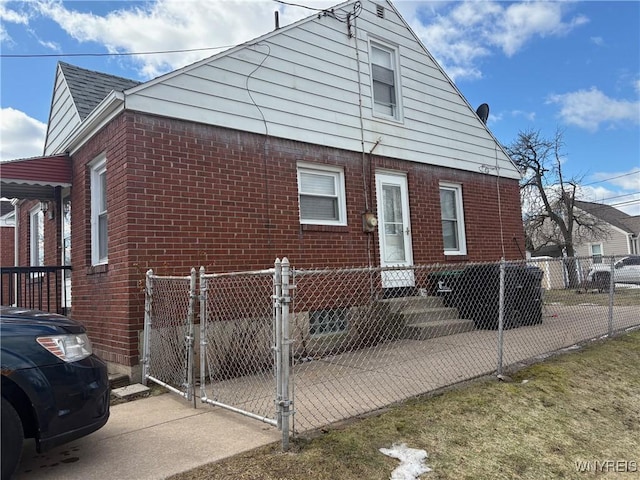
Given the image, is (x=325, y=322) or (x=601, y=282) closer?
(x=325, y=322)

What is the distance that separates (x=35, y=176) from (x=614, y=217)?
38000mm

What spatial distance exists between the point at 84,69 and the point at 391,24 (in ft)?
19.2

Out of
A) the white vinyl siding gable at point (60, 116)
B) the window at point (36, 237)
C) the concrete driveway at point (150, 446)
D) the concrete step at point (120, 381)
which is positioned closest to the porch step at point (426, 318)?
the concrete driveway at point (150, 446)

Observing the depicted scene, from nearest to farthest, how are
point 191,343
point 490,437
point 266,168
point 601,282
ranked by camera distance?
1. point 490,437
2. point 191,343
3. point 266,168
4. point 601,282

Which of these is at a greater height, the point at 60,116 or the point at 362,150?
the point at 60,116

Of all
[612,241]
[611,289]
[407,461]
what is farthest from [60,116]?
[612,241]

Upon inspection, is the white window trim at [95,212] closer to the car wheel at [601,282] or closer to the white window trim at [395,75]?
the white window trim at [395,75]

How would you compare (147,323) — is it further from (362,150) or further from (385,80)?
(385,80)

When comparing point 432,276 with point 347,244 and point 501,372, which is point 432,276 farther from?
point 501,372

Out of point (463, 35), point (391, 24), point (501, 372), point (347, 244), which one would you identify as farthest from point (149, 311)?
point (463, 35)

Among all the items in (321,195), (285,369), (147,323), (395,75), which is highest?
(395,75)

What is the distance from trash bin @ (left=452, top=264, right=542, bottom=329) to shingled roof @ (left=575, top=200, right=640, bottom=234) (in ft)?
79.7

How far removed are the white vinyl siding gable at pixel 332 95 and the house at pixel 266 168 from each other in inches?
1.0

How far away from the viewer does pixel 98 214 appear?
21.7 feet
